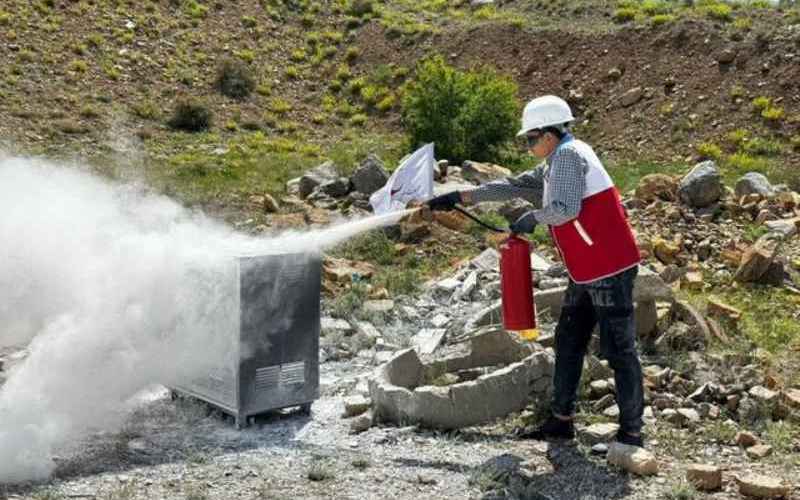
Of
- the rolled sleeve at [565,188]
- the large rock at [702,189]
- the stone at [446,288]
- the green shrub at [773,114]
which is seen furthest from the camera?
the green shrub at [773,114]

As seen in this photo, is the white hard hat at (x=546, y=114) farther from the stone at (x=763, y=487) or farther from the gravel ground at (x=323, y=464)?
the stone at (x=763, y=487)

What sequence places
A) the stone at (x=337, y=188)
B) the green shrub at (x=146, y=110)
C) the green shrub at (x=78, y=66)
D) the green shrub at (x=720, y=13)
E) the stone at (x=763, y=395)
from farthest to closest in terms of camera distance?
1. the green shrub at (x=78, y=66)
2. the green shrub at (x=720, y=13)
3. the green shrub at (x=146, y=110)
4. the stone at (x=337, y=188)
5. the stone at (x=763, y=395)

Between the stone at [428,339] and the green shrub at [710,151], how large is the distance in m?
16.4

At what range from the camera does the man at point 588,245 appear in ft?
18.1

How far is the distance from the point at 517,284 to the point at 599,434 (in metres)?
1.01

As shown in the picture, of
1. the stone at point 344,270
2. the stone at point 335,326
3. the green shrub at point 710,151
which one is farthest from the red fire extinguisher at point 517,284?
the green shrub at point 710,151

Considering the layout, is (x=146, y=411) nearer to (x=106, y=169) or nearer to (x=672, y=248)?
(x=672, y=248)

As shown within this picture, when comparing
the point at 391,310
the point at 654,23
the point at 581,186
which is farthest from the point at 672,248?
the point at 654,23

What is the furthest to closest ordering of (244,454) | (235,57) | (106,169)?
(235,57)
(106,169)
(244,454)

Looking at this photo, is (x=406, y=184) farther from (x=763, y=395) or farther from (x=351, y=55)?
(x=351, y=55)

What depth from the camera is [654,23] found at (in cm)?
2877

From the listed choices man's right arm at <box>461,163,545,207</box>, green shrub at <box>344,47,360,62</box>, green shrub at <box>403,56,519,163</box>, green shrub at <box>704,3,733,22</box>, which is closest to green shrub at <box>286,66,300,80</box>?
green shrub at <box>344,47,360,62</box>

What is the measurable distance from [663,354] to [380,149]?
59.1 feet

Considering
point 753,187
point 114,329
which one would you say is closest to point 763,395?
point 114,329
